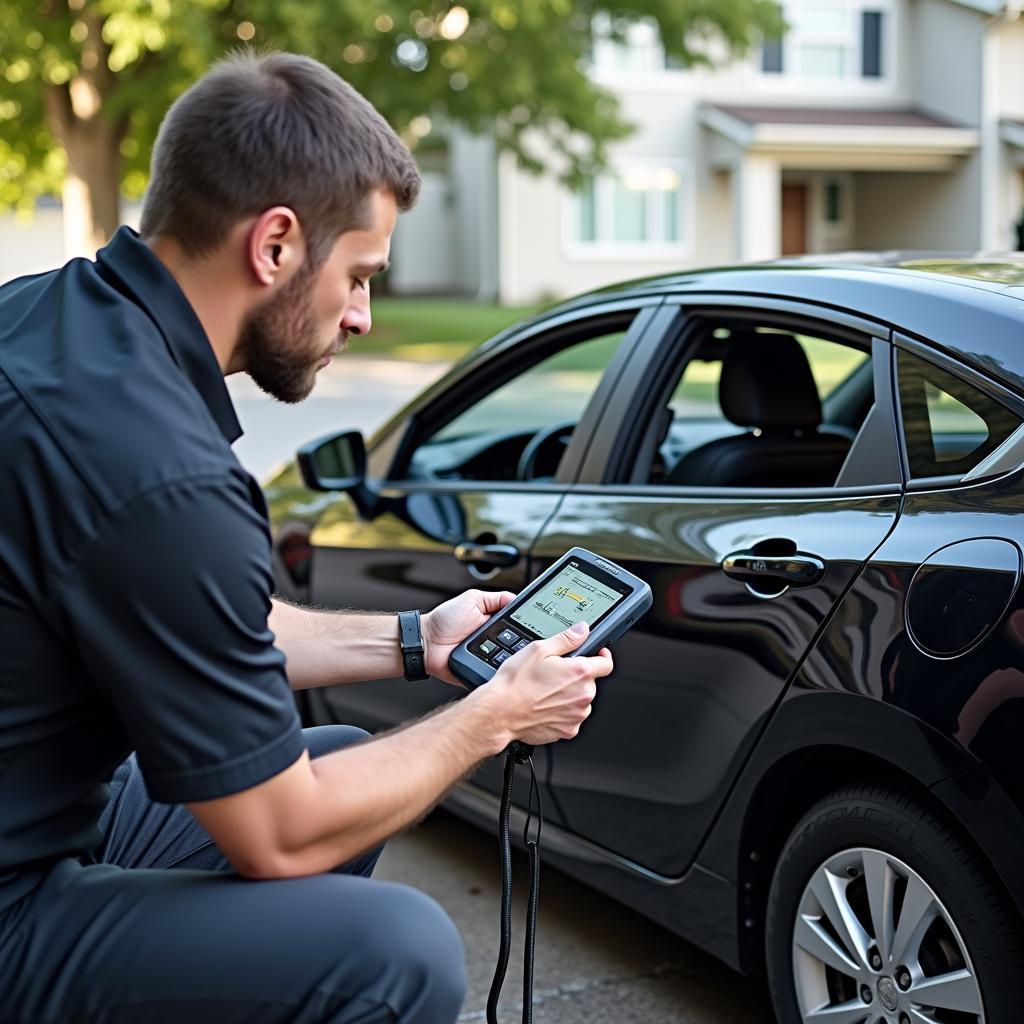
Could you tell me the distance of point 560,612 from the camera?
2.33 metres

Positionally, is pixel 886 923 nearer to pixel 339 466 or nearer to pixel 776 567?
pixel 776 567

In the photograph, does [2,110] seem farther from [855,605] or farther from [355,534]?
[855,605]

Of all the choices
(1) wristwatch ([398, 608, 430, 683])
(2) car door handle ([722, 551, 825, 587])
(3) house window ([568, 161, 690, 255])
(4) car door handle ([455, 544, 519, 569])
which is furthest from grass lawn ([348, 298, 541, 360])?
(1) wristwatch ([398, 608, 430, 683])

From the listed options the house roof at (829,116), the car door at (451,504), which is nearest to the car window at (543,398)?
the car door at (451,504)

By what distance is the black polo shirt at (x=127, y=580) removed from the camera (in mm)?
1656

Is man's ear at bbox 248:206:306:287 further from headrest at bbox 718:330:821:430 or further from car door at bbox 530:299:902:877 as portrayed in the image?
headrest at bbox 718:330:821:430

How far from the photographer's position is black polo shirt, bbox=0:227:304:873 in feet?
5.43

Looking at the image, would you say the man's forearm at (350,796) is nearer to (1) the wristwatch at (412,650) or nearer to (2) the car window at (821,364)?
(1) the wristwatch at (412,650)

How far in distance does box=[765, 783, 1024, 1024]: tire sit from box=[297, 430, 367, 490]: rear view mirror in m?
1.72

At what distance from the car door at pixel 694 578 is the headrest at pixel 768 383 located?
0.04ft

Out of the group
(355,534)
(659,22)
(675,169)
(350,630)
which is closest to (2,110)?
(659,22)

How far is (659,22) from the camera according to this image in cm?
2012

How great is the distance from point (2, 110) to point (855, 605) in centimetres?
2159

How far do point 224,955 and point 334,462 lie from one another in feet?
7.70
